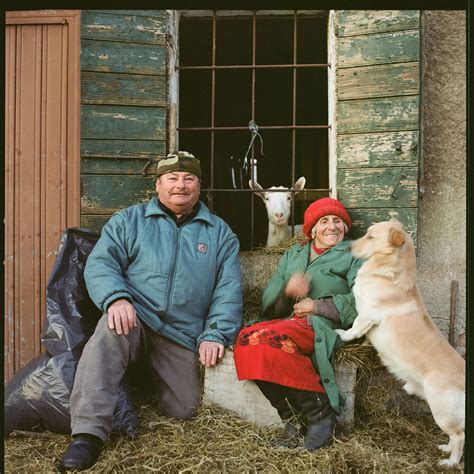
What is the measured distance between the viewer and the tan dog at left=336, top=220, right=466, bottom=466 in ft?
9.33

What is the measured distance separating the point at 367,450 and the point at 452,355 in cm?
72

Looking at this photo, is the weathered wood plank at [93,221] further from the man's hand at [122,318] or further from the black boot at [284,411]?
the black boot at [284,411]

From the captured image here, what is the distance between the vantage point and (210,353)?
326 centimetres

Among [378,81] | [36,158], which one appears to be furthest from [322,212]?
[36,158]

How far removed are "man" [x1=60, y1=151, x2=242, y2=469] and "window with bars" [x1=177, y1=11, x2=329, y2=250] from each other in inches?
35.9

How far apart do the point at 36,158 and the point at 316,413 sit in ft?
9.19

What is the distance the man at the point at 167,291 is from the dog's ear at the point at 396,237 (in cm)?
106

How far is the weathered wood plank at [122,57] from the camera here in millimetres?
4047

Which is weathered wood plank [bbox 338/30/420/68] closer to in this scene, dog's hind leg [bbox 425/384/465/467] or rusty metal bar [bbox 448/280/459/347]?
rusty metal bar [bbox 448/280/459/347]

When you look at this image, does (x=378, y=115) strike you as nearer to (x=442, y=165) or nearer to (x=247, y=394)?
(x=442, y=165)

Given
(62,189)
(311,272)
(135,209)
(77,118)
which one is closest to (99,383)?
(135,209)

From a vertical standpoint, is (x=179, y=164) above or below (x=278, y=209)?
above

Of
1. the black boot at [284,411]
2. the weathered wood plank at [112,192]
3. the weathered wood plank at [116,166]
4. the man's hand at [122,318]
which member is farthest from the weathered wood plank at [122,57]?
the black boot at [284,411]
